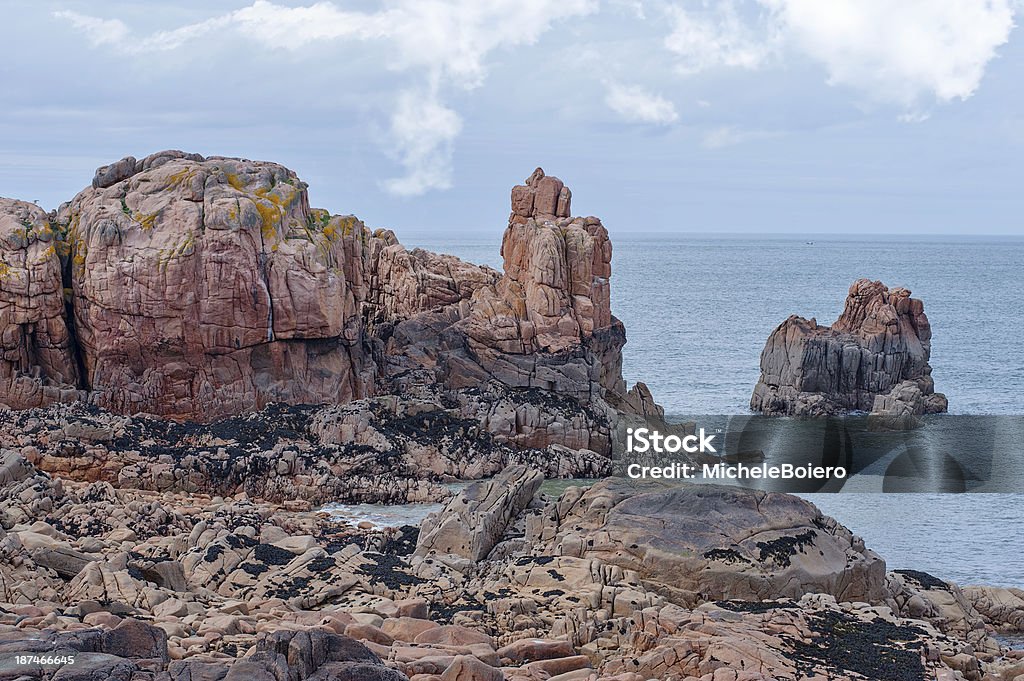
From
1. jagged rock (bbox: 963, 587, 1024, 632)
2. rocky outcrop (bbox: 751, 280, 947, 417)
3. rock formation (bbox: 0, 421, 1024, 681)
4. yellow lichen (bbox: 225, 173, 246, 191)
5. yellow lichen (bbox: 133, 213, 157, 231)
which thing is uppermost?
yellow lichen (bbox: 225, 173, 246, 191)

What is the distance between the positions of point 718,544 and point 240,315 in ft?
81.4

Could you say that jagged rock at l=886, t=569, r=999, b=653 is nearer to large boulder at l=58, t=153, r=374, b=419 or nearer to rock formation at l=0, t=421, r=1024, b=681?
rock formation at l=0, t=421, r=1024, b=681

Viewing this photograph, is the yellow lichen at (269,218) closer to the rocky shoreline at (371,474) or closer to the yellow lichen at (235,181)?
the rocky shoreline at (371,474)

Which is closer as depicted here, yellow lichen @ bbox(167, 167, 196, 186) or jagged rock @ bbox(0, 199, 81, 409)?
jagged rock @ bbox(0, 199, 81, 409)

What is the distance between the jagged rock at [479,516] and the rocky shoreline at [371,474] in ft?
0.29

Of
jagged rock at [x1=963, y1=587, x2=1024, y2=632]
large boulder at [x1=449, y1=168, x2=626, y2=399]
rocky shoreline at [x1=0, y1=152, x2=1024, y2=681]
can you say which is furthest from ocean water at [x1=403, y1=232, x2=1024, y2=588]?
large boulder at [x1=449, y1=168, x2=626, y2=399]

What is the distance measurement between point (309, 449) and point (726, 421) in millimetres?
28557

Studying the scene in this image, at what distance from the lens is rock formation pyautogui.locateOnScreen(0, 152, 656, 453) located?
148 feet

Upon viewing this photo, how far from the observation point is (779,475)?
50.7 meters

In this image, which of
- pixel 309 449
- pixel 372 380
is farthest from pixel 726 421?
pixel 309 449

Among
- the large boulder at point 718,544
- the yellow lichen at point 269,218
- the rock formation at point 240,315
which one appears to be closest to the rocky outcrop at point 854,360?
the rock formation at point 240,315

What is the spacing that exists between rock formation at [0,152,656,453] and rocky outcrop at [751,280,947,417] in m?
20.0

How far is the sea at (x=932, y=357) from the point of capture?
128 feet

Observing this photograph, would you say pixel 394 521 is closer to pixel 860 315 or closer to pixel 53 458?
pixel 53 458
